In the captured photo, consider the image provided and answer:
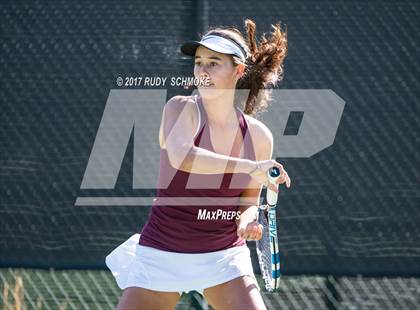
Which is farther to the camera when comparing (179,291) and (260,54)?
(260,54)

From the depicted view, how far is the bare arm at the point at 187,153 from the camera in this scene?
316cm

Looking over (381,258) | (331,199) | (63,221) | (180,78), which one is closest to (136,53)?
(180,78)

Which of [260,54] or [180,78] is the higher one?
[260,54]

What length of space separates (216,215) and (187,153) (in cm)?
35

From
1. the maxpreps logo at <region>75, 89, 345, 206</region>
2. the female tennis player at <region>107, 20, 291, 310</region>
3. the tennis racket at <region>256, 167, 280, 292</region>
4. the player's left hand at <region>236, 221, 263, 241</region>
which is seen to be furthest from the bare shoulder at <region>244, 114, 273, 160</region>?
the maxpreps logo at <region>75, 89, 345, 206</region>

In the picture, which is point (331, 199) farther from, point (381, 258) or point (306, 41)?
point (306, 41)

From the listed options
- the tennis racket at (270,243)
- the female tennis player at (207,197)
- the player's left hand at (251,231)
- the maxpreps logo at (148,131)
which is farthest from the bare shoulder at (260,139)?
the maxpreps logo at (148,131)

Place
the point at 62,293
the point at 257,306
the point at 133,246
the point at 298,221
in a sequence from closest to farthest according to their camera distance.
→ 1. the point at 257,306
2. the point at 133,246
3. the point at 298,221
4. the point at 62,293

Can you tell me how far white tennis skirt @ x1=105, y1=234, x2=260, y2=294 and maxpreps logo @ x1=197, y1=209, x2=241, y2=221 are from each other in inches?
5.4

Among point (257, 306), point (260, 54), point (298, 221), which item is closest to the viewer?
point (257, 306)

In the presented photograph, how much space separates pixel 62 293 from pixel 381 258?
189cm

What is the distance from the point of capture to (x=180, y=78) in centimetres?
472

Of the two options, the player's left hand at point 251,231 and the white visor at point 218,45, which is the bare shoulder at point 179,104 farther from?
the player's left hand at point 251,231

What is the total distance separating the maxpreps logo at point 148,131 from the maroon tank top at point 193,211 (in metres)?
1.25
